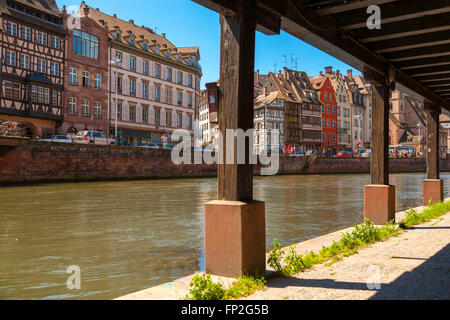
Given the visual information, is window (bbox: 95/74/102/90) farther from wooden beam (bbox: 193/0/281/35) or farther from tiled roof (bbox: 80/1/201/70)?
wooden beam (bbox: 193/0/281/35)

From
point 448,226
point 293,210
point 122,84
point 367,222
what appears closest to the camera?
point 367,222

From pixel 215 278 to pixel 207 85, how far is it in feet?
6.38

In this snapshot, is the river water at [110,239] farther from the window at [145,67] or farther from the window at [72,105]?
the window at [145,67]

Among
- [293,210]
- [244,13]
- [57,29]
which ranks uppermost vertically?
[57,29]

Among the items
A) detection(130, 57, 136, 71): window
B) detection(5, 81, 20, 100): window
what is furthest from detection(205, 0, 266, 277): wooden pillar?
detection(130, 57, 136, 71): window

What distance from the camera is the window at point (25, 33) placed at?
1331 inches

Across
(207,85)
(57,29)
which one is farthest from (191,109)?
(207,85)

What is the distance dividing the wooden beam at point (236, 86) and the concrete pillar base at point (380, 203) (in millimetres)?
4528

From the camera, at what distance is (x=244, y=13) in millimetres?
4211

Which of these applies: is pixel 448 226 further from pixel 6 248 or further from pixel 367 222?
pixel 6 248

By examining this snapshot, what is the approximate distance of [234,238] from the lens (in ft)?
13.6

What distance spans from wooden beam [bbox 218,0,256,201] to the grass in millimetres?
832

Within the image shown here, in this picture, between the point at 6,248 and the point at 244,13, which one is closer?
the point at 244,13

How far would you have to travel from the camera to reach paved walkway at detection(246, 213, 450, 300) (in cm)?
373
